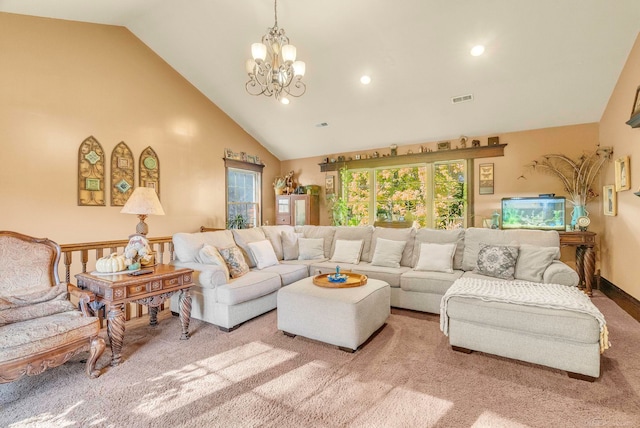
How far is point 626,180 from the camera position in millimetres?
3680

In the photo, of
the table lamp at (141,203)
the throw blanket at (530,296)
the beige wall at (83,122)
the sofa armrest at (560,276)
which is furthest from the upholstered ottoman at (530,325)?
the beige wall at (83,122)

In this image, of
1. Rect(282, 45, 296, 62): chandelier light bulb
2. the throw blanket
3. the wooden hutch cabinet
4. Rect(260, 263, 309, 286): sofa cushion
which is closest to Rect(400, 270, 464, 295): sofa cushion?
the throw blanket

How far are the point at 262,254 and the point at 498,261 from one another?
2.78 metres

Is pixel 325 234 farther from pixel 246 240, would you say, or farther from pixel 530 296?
pixel 530 296

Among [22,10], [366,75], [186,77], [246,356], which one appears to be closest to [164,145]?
[186,77]

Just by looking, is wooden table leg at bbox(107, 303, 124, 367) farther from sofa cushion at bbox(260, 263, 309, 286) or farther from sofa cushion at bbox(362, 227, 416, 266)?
sofa cushion at bbox(362, 227, 416, 266)

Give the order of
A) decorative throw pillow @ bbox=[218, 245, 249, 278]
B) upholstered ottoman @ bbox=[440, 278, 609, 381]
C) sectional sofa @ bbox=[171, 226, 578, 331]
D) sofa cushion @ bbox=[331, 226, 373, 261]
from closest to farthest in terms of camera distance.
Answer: upholstered ottoman @ bbox=[440, 278, 609, 381] < sectional sofa @ bbox=[171, 226, 578, 331] < decorative throw pillow @ bbox=[218, 245, 249, 278] < sofa cushion @ bbox=[331, 226, 373, 261]

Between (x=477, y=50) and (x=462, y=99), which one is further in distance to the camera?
(x=462, y=99)

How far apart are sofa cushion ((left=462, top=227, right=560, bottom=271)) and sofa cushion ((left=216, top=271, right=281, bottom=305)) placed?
2.32 metres

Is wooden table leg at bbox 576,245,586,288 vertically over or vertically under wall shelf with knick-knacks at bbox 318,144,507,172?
under

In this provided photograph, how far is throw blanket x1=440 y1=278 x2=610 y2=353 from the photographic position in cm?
209

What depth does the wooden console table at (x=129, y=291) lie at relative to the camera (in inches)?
93.5

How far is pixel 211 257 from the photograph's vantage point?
326 centimetres

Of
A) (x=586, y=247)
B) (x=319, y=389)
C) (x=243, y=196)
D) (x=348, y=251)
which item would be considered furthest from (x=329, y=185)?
(x=319, y=389)
